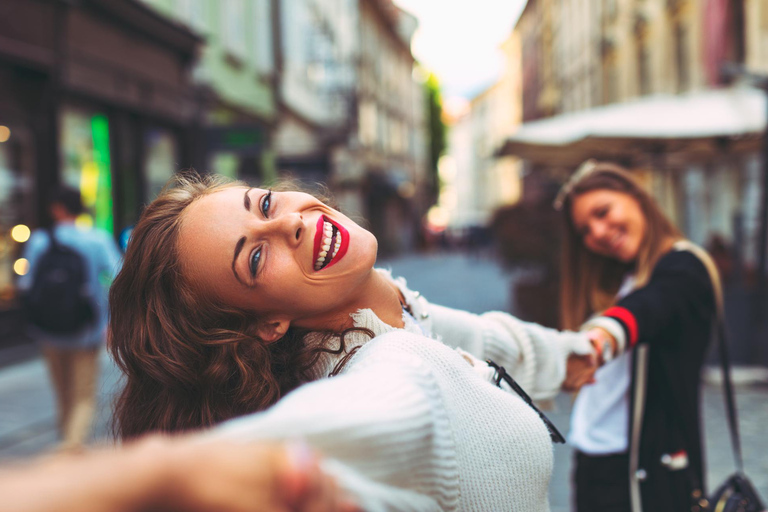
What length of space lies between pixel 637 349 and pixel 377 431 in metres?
1.81

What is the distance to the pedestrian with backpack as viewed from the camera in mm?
5211

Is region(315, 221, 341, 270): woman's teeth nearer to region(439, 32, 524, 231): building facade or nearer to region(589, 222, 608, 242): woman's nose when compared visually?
region(589, 222, 608, 242): woman's nose

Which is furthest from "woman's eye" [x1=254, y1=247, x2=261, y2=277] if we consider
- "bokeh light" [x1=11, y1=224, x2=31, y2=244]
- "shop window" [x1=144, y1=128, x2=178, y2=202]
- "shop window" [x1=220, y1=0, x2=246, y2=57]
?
"shop window" [x1=220, y1=0, x2=246, y2=57]

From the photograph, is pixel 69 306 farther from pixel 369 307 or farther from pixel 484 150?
pixel 484 150

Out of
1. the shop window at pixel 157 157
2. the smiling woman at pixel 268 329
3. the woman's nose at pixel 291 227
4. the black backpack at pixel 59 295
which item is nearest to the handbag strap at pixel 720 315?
the smiling woman at pixel 268 329

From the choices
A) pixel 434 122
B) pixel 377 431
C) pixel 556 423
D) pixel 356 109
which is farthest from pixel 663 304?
pixel 434 122

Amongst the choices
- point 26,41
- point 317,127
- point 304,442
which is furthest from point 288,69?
point 304,442

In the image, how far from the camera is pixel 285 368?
1.47 m

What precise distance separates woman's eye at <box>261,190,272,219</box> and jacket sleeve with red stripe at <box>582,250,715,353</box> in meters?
1.17

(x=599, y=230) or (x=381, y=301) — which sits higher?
(x=599, y=230)

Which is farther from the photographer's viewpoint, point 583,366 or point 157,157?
point 157,157

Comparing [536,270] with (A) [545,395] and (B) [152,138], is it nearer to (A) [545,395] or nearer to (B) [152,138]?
(B) [152,138]

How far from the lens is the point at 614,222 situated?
2621mm

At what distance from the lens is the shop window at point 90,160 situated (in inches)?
389
